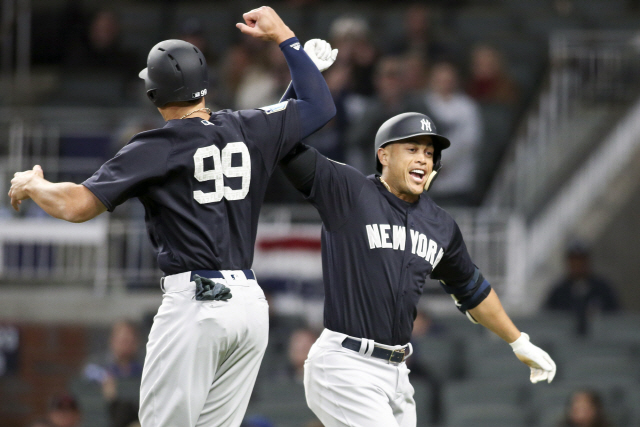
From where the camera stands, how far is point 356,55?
9367mm

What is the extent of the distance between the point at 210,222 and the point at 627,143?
7.06 m

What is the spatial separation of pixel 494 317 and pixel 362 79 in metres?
5.11

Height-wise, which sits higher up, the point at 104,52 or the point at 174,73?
the point at 104,52

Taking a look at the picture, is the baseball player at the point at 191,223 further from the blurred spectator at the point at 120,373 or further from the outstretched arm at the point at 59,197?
the blurred spectator at the point at 120,373

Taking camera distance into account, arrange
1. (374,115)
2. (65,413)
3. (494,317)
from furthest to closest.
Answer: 1. (374,115)
2. (65,413)
3. (494,317)

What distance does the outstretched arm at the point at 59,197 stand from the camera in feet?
10.9

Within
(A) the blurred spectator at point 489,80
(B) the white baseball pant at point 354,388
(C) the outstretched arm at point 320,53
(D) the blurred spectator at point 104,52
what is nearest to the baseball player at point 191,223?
(B) the white baseball pant at point 354,388

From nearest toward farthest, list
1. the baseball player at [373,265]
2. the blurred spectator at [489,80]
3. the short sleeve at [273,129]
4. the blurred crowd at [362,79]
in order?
the short sleeve at [273,129] < the baseball player at [373,265] < the blurred crowd at [362,79] < the blurred spectator at [489,80]

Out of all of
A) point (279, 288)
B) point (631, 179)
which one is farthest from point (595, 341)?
point (279, 288)

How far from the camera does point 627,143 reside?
9.66 meters

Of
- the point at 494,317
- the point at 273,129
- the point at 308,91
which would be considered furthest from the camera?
the point at 494,317

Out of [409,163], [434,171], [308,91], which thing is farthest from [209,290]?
[434,171]

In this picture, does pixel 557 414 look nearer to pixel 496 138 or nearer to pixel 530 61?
pixel 496 138

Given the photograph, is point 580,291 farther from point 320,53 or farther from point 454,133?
point 320,53
